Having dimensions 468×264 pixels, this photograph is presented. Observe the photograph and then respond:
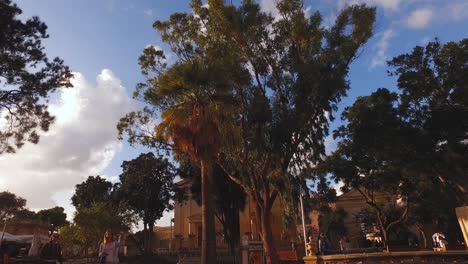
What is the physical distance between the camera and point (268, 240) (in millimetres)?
18359

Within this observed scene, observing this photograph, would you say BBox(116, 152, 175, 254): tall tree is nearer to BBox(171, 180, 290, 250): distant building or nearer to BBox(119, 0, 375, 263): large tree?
BBox(171, 180, 290, 250): distant building

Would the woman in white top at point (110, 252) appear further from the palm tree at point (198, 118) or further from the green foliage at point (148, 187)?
the green foliage at point (148, 187)

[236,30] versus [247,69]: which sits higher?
[236,30]

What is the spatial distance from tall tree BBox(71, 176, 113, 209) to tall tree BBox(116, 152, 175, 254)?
1325 centimetres

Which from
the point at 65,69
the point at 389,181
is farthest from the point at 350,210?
the point at 65,69

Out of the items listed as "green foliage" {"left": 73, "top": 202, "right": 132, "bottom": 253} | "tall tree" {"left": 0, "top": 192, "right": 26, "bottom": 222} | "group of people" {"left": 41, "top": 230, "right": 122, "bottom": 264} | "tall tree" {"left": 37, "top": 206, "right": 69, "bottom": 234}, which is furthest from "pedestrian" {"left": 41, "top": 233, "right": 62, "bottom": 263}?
"tall tree" {"left": 37, "top": 206, "right": 69, "bottom": 234}

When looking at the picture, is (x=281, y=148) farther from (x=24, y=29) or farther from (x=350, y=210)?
(x=350, y=210)

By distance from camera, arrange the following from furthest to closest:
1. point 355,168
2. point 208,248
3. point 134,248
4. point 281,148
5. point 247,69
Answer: point 134,248, point 355,168, point 247,69, point 281,148, point 208,248

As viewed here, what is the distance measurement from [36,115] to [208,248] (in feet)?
31.5

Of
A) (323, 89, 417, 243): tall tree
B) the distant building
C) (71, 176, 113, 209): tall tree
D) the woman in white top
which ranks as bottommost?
the woman in white top

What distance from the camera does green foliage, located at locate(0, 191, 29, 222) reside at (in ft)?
163

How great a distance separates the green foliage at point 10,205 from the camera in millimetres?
49781

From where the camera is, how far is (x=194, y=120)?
1466cm

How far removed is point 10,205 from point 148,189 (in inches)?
977
